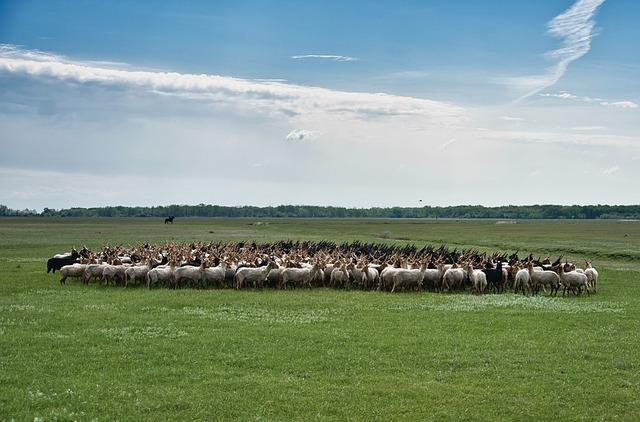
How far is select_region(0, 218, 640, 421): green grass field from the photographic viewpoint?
441 inches

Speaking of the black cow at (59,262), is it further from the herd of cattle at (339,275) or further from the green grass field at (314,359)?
the green grass field at (314,359)

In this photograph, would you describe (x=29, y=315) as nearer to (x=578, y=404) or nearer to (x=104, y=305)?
(x=104, y=305)

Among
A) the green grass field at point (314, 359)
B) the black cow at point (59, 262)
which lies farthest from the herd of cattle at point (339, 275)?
the green grass field at point (314, 359)

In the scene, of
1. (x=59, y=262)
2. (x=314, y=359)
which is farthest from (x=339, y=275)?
(x=59, y=262)

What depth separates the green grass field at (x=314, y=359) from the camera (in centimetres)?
1120

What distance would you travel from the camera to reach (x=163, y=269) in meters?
27.4

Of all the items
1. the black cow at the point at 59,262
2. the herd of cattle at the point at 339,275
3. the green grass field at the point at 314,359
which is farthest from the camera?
the black cow at the point at 59,262

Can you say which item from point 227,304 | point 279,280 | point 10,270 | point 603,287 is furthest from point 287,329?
point 10,270

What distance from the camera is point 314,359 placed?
1413 centimetres

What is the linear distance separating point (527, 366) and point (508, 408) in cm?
282

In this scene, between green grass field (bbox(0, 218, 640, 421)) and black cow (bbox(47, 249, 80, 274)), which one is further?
black cow (bbox(47, 249, 80, 274))

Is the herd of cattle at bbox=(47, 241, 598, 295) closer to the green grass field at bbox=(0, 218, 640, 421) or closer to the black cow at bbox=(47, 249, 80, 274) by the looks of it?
the black cow at bbox=(47, 249, 80, 274)

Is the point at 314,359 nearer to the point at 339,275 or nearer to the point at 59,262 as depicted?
the point at 339,275

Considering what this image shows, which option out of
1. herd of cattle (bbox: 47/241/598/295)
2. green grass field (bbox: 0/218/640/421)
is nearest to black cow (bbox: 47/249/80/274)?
herd of cattle (bbox: 47/241/598/295)
